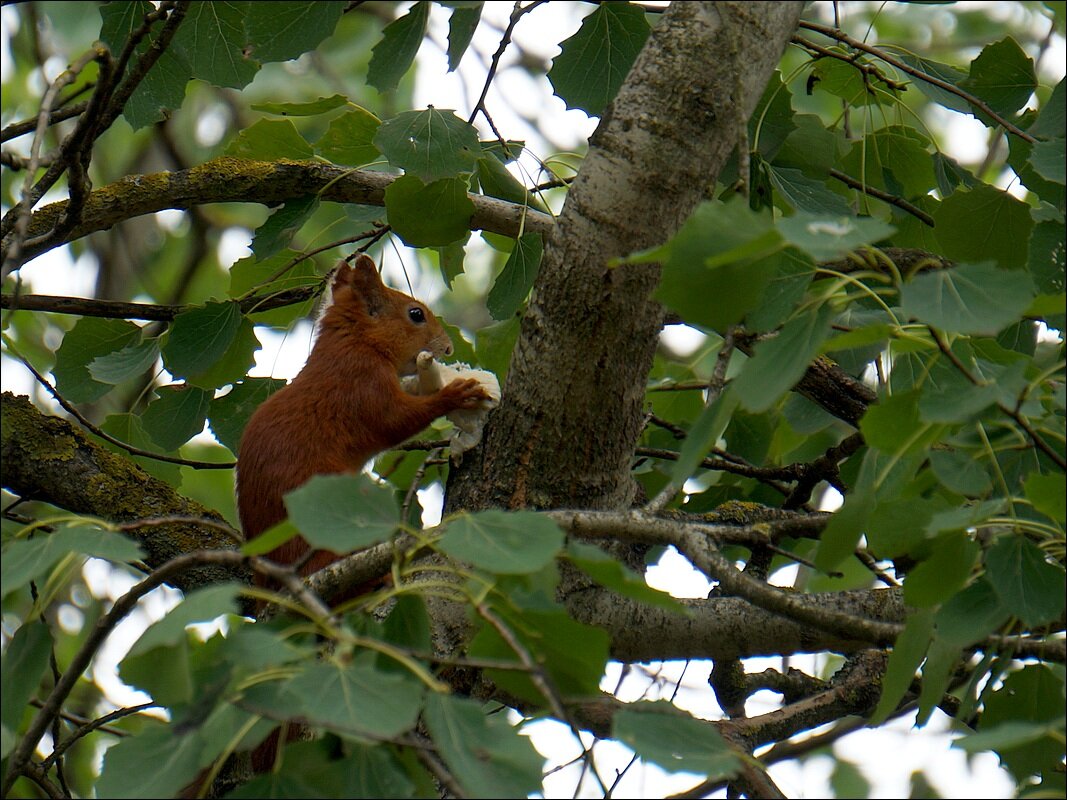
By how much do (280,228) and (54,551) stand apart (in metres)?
→ 1.34

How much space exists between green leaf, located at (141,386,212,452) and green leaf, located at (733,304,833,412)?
1683mm

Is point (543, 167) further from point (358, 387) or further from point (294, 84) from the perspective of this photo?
point (294, 84)

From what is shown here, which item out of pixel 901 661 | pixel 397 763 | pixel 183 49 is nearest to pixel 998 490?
pixel 901 661

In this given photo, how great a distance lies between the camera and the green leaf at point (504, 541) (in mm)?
1182

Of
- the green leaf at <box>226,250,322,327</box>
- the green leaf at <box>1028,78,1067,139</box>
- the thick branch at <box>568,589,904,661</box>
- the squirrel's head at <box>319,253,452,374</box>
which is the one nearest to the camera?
the green leaf at <box>1028,78,1067,139</box>

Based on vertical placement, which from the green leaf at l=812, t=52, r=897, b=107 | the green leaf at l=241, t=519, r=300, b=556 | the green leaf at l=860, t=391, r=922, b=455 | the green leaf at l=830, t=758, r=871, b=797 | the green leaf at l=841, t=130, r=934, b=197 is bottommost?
the green leaf at l=241, t=519, r=300, b=556

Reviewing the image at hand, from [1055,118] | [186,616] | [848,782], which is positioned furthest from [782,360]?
[848,782]

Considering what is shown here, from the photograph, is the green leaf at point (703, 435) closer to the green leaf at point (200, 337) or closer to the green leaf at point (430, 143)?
the green leaf at point (430, 143)

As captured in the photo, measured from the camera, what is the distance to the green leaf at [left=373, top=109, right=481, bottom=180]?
2197 millimetres

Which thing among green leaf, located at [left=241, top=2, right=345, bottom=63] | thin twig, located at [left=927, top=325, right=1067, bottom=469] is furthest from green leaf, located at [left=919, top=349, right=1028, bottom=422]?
green leaf, located at [left=241, top=2, right=345, bottom=63]

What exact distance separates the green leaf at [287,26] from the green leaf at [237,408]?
3.46ft

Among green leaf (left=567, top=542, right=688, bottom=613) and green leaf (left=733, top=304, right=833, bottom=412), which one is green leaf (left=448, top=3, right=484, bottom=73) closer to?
green leaf (left=733, top=304, right=833, bottom=412)

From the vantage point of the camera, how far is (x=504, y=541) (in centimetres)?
123

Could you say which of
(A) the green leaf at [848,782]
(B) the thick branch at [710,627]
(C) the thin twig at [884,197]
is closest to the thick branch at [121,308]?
(B) the thick branch at [710,627]
